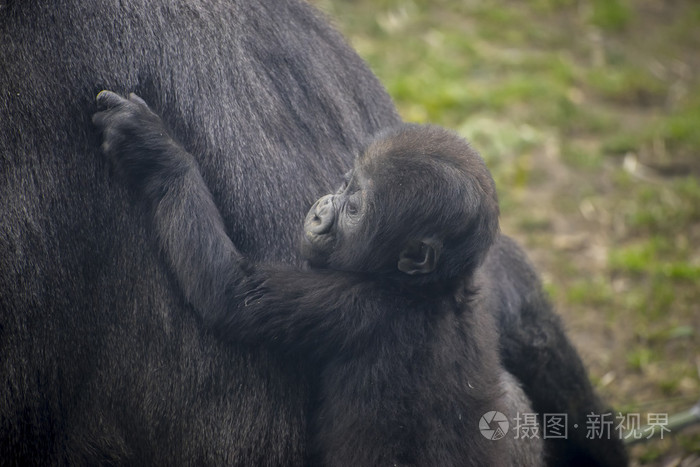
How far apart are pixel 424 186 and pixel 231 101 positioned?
95 cm

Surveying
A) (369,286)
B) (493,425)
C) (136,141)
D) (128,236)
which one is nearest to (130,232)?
(128,236)

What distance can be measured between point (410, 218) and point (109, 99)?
1.33 meters

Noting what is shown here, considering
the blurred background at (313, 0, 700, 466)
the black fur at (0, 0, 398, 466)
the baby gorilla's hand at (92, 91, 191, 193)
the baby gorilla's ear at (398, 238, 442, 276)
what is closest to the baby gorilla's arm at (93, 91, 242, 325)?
the baby gorilla's hand at (92, 91, 191, 193)

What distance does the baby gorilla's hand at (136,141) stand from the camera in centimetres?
337

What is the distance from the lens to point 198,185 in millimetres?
3463

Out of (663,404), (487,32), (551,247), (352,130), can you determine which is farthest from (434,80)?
(352,130)

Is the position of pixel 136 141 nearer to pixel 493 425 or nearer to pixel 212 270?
pixel 212 270

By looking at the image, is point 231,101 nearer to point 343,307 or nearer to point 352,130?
point 352,130

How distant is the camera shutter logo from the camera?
3684 mm

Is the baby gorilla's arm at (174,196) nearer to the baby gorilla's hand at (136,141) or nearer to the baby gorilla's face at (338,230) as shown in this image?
the baby gorilla's hand at (136,141)

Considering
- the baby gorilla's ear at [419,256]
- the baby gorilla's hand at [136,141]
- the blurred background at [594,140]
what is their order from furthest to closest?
the blurred background at [594,140] → the baby gorilla's ear at [419,256] → the baby gorilla's hand at [136,141]

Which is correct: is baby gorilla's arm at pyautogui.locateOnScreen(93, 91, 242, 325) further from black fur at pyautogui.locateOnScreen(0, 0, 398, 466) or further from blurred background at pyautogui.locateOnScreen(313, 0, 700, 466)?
blurred background at pyautogui.locateOnScreen(313, 0, 700, 466)

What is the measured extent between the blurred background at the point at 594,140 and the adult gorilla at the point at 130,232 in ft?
9.17

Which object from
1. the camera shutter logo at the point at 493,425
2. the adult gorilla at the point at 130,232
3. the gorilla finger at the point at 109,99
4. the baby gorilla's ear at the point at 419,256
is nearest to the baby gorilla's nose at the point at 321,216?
the adult gorilla at the point at 130,232
